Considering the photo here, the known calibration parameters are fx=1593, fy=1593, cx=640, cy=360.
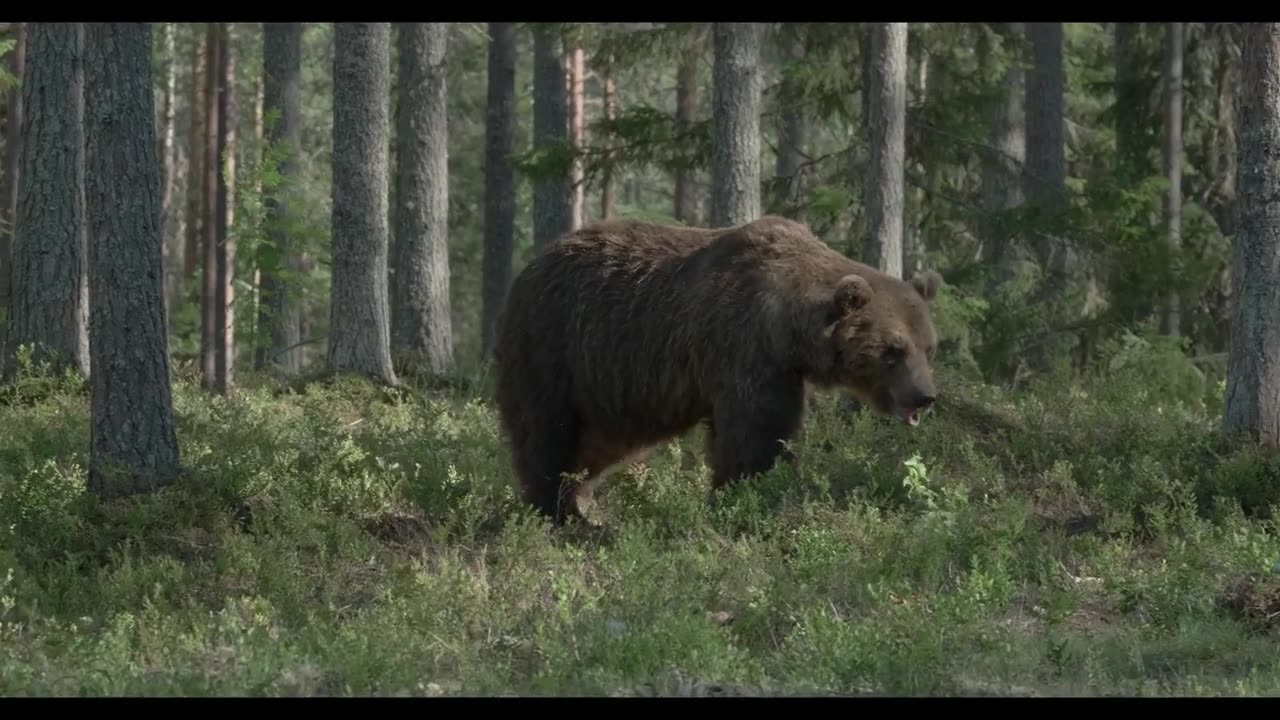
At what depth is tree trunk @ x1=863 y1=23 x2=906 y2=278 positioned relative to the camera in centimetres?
1664

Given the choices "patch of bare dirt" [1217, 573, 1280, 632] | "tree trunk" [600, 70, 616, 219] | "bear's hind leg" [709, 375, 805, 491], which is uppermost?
"tree trunk" [600, 70, 616, 219]

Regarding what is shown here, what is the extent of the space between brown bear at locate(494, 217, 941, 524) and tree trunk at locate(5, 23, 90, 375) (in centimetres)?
570

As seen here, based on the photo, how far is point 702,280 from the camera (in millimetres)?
11711

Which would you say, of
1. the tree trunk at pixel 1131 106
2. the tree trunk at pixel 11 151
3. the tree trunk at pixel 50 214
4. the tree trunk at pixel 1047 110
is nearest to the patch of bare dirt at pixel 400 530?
the tree trunk at pixel 50 214

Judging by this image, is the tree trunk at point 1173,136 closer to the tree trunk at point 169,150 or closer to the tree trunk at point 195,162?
the tree trunk at point 195,162

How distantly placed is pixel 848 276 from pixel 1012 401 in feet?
18.2

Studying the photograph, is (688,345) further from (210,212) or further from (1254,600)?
(210,212)

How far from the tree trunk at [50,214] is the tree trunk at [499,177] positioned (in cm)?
1487

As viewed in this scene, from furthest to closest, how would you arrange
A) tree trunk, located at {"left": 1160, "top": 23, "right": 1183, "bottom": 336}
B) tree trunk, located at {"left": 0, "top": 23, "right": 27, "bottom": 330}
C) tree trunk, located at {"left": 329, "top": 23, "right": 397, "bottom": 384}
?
tree trunk, located at {"left": 1160, "top": 23, "right": 1183, "bottom": 336} → tree trunk, located at {"left": 0, "top": 23, "right": 27, "bottom": 330} → tree trunk, located at {"left": 329, "top": 23, "right": 397, "bottom": 384}

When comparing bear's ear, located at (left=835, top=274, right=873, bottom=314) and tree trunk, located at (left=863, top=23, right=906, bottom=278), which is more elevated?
tree trunk, located at (left=863, top=23, right=906, bottom=278)

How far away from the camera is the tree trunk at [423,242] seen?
20.4 metres

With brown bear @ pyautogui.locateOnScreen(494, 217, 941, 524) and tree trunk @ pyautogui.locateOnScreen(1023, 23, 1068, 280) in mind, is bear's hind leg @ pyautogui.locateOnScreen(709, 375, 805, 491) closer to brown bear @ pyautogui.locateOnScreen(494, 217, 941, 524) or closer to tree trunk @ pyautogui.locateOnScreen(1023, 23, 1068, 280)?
brown bear @ pyautogui.locateOnScreen(494, 217, 941, 524)

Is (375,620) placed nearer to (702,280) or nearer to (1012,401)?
(702,280)

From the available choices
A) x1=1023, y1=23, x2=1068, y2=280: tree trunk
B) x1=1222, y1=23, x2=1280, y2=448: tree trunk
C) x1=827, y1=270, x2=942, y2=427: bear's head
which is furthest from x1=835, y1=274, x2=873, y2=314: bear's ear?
x1=1023, y1=23, x2=1068, y2=280: tree trunk
